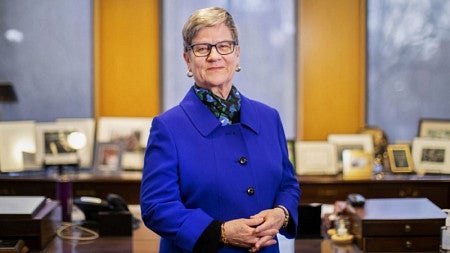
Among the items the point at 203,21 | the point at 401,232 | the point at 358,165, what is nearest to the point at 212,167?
the point at 203,21

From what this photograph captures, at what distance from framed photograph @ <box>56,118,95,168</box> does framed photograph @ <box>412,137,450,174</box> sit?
2.65m

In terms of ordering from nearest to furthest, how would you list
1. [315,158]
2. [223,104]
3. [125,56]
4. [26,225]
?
1. [223,104]
2. [26,225]
3. [315,158]
4. [125,56]

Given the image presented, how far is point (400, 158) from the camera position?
239 inches

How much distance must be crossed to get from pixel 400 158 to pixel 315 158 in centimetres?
70

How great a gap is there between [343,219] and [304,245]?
0.26m

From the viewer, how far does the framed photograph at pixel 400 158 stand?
604cm

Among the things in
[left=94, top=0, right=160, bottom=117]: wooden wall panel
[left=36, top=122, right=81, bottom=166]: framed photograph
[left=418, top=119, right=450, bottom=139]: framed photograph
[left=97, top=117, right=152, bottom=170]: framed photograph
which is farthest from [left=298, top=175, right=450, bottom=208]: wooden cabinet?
[left=36, top=122, right=81, bottom=166]: framed photograph

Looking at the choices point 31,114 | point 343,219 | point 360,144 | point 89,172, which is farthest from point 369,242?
point 31,114

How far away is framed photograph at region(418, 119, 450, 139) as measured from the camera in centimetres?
627

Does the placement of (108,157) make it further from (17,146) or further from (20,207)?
(20,207)

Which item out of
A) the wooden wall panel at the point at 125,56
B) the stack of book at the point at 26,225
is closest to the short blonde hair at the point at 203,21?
the stack of book at the point at 26,225

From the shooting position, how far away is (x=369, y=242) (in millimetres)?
3361

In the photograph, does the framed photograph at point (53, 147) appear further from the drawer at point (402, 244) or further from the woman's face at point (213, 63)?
the woman's face at point (213, 63)

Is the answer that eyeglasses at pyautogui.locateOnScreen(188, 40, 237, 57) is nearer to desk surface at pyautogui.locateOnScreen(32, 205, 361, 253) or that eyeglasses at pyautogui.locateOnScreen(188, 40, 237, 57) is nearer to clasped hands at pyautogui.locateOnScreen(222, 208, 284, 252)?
clasped hands at pyautogui.locateOnScreen(222, 208, 284, 252)
